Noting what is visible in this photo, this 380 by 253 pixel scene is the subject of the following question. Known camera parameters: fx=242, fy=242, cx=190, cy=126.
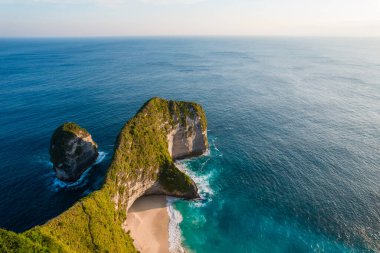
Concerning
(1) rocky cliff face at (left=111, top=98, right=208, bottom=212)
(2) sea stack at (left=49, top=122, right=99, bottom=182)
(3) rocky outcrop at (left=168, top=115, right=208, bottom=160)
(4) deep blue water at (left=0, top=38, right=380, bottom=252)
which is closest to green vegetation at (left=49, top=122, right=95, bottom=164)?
(2) sea stack at (left=49, top=122, right=99, bottom=182)

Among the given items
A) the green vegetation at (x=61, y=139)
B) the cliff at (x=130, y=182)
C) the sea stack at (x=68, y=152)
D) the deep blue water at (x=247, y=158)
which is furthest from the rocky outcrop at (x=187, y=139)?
the green vegetation at (x=61, y=139)

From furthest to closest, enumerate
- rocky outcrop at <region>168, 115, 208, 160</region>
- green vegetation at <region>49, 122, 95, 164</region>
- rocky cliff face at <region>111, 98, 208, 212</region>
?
rocky outcrop at <region>168, 115, 208, 160</region>
green vegetation at <region>49, 122, 95, 164</region>
rocky cliff face at <region>111, 98, 208, 212</region>

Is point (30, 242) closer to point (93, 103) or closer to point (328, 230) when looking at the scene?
point (328, 230)

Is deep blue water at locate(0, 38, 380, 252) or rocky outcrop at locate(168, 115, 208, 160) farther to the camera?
rocky outcrop at locate(168, 115, 208, 160)

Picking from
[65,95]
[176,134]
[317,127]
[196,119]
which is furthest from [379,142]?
[65,95]

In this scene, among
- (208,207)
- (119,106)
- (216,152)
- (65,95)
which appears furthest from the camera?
(65,95)

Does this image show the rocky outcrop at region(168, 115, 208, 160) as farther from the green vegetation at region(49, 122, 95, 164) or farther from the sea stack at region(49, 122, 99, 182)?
the green vegetation at region(49, 122, 95, 164)

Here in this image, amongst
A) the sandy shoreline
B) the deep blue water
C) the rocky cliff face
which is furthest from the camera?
the rocky cliff face
